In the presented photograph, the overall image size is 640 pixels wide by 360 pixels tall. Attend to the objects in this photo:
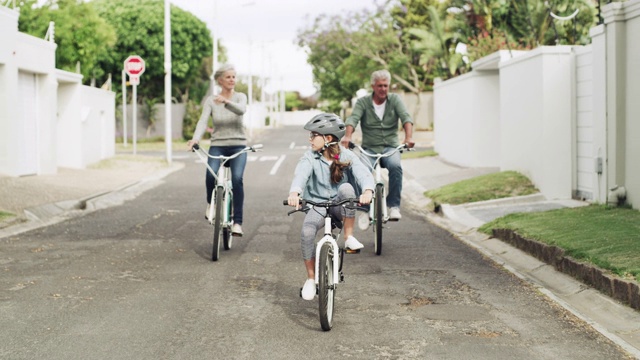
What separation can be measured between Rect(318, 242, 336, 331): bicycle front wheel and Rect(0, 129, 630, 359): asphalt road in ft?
0.40

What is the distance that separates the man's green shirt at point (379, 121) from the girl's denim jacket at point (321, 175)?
13.3ft

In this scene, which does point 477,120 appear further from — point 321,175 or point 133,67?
point 321,175

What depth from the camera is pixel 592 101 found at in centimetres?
1458

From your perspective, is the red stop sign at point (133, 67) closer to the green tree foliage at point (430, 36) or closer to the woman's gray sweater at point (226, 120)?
the green tree foliage at point (430, 36)

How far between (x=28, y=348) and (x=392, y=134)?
6.30m

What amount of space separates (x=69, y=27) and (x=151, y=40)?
70.2ft

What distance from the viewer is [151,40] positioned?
5681 centimetres

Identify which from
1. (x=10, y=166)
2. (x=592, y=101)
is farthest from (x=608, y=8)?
(x=10, y=166)

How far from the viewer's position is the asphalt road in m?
6.28

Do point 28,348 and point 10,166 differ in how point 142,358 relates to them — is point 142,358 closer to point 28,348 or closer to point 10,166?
point 28,348

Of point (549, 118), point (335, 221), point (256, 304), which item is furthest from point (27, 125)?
point (335, 221)

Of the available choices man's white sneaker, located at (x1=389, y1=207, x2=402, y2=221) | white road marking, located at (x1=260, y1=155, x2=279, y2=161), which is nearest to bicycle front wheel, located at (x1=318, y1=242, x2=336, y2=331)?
man's white sneaker, located at (x1=389, y1=207, x2=402, y2=221)

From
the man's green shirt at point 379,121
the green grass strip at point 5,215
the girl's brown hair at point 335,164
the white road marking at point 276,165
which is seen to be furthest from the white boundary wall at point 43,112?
Answer: the girl's brown hair at point 335,164

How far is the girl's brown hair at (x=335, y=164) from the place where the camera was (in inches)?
290
